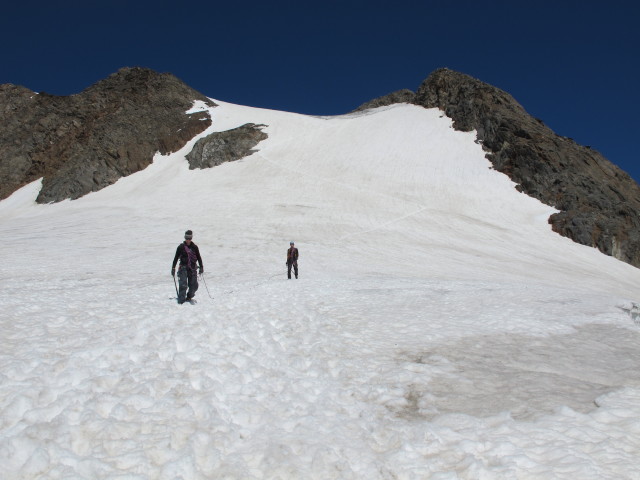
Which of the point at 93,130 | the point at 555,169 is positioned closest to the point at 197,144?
the point at 93,130

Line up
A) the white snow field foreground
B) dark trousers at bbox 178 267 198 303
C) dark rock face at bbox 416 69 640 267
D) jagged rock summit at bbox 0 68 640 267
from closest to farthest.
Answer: the white snow field foreground → dark trousers at bbox 178 267 198 303 → dark rock face at bbox 416 69 640 267 → jagged rock summit at bbox 0 68 640 267

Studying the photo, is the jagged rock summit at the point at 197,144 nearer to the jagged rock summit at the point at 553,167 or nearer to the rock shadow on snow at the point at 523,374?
the jagged rock summit at the point at 553,167

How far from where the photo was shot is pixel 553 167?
157 ft

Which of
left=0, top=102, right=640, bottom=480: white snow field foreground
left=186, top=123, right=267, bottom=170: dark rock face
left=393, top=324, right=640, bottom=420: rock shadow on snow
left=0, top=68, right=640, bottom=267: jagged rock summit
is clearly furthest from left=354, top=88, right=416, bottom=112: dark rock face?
left=393, top=324, right=640, bottom=420: rock shadow on snow

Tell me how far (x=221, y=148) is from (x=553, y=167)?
3677cm

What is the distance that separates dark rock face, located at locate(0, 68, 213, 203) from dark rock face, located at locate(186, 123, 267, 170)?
7008mm

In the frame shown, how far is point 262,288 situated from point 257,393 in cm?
924

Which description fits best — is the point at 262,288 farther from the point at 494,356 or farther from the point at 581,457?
the point at 581,457

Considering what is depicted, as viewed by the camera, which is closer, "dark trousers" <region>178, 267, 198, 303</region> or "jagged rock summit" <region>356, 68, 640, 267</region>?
"dark trousers" <region>178, 267, 198, 303</region>

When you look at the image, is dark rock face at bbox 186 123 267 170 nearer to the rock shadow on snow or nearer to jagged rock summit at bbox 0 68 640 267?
jagged rock summit at bbox 0 68 640 267

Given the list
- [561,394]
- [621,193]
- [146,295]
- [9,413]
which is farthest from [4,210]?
[621,193]

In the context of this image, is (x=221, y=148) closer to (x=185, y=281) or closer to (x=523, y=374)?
(x=185, y=281)

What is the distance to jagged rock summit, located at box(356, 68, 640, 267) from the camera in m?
38.7

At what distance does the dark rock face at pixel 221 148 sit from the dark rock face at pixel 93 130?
7008mm
